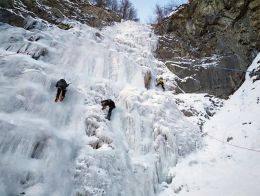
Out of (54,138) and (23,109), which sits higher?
(23,109)

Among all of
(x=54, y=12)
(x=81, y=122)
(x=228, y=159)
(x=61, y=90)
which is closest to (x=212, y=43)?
(x=228, y=159)

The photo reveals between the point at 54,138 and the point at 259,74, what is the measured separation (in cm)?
963

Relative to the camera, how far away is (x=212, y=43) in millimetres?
17094

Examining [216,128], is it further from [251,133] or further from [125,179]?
[125,179]

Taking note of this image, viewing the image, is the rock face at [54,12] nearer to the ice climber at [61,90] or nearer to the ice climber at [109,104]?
the ice climber at [61,90]

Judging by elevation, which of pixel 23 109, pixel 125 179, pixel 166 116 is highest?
pixel 166 116

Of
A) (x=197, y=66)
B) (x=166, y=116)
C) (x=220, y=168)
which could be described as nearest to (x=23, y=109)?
(x=166, y=116)

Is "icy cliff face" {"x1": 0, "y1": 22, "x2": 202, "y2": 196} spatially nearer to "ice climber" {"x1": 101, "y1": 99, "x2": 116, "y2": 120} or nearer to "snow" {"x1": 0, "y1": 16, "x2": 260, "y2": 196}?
"snow" {"x1": 0, "y1": 16, "x2": 260, "y2": 196}

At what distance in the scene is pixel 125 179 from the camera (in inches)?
365

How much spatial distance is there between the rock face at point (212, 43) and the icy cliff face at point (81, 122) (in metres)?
1.50

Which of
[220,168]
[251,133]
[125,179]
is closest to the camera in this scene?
[125,179]

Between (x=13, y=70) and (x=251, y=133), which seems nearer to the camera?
(x=13, y=70)

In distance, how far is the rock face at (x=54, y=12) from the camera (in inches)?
553

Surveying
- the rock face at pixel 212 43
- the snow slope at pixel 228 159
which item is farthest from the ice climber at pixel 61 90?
the rock face at pixel 212 43
